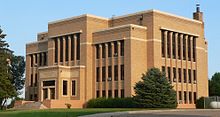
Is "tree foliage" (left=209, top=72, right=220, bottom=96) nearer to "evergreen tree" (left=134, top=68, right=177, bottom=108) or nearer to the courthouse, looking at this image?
the courthouse

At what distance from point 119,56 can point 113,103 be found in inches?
289

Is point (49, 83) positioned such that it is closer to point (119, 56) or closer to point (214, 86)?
point (119, 56)

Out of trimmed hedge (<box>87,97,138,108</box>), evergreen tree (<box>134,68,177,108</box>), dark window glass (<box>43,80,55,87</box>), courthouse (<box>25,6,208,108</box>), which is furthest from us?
dark window glass (<box>43,80,55,87</box>)

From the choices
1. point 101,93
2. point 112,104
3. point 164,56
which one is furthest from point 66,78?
point 164,56

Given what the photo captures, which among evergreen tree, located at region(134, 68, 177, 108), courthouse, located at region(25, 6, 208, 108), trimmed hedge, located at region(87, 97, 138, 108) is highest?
courthouse, located at region(25, 6, 208, 108)

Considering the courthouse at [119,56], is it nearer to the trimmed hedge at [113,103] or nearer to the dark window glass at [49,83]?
the dark window glass at [49,83]

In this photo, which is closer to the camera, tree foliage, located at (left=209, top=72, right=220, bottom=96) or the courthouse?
the courthouse

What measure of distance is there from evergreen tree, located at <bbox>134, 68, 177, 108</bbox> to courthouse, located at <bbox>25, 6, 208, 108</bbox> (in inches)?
329

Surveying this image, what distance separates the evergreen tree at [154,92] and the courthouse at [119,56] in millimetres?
8362

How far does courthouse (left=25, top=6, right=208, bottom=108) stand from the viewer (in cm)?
6022

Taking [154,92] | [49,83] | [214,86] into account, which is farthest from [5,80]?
[214,86]

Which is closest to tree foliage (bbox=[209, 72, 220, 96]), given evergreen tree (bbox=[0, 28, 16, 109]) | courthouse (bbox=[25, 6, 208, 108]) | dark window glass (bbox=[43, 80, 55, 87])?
courthouse (bbox=[25, 6, 208, 108])

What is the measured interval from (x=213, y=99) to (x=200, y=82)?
10.2 meters

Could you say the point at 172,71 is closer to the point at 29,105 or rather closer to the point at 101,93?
the point at 101,93
